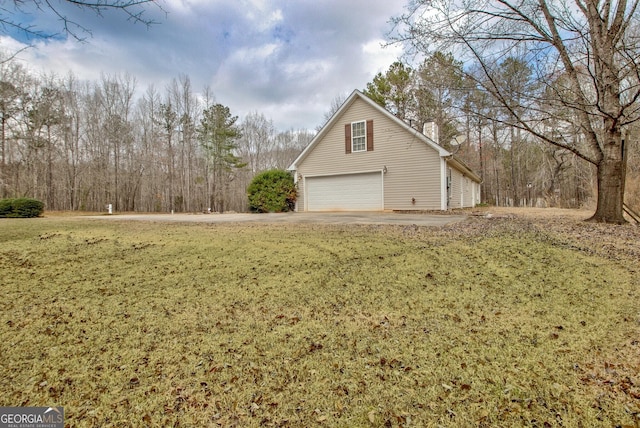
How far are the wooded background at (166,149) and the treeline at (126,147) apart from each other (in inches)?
3.2

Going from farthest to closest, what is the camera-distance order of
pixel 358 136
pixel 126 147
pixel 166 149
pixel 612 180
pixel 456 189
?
pixel 166 149 → pixel 126 147 → pixel 456 189 → pixel 358 136 → pixel 612 180

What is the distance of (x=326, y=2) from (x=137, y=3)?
24.6 feet

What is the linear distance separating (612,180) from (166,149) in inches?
1172

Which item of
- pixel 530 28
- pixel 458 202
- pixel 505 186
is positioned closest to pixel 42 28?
pixel 530 28

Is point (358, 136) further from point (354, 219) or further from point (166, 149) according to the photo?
point (166, 149)

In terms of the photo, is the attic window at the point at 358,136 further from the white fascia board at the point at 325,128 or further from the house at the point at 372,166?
the white fascia board at the point at 325,128

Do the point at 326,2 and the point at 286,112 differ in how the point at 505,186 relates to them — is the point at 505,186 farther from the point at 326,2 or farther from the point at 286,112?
the point at 326,2

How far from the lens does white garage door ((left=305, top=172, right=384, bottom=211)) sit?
13430 mm

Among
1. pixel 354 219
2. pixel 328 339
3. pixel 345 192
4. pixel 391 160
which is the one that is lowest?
pixel 328 339

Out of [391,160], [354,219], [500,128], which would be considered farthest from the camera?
[391,160]

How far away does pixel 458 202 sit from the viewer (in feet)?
52.0

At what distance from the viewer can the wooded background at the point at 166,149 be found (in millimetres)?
21344

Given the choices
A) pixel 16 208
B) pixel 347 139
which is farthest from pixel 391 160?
pixel 16 208

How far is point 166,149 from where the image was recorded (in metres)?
27.3
